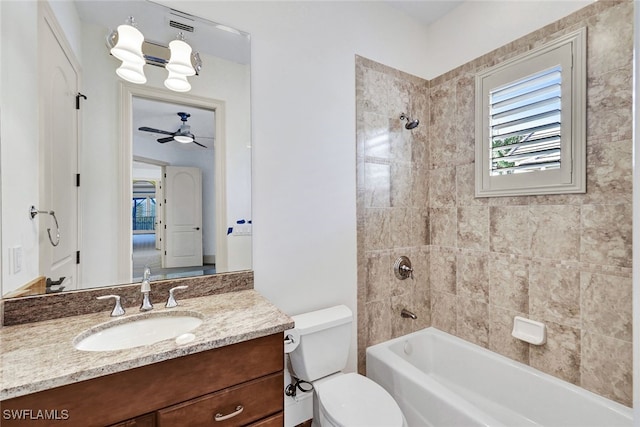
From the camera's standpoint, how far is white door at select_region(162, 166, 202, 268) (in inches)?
55.5

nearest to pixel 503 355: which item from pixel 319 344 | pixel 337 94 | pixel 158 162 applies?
pixel 319 344

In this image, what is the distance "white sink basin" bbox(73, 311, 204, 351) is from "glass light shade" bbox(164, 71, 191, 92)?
42.3 inches

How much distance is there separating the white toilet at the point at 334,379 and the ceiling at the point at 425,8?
7.28ft

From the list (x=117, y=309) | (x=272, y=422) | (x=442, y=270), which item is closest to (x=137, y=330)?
(x=117, y=309)

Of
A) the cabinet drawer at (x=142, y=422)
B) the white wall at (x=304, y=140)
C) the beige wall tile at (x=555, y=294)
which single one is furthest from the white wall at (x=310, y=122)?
the beige wall tile at (x=555, y=294)

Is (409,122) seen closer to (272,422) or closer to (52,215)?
(272,422)

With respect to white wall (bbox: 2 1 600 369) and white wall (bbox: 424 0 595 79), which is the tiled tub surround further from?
white wall (bbox: 424 0 595 79)

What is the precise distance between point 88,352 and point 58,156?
816 mm

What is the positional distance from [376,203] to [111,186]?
5.09ft

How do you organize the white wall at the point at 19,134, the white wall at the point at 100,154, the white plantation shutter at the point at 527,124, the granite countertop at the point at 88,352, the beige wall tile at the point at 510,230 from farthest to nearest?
the beige wall tile at the point at 510,230 < the white plantation shutter at the point at 527,124 < the white wall at the point at 100,154 < the white wall at the point at 19,134 < the granite countertop at the point at 88,352

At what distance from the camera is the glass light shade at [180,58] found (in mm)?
1399

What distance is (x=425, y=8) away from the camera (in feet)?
6.99

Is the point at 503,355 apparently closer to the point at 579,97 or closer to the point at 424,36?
the point at 579,97

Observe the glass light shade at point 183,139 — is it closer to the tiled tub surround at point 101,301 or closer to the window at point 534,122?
the tiled tub surround at point 101,301
